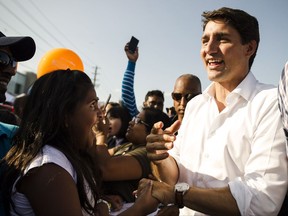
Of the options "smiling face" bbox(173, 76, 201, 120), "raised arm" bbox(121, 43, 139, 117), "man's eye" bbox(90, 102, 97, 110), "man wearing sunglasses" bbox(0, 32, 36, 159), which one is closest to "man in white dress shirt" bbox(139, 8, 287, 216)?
"man's eye" bbox(90, 102, 97, 110)

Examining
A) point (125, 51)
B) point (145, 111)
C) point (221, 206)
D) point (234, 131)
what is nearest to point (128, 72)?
point (125, 51)

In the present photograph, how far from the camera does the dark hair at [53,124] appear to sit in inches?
63.9

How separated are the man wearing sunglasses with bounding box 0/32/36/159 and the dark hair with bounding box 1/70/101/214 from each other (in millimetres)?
197

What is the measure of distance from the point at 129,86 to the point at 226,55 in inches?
99.2

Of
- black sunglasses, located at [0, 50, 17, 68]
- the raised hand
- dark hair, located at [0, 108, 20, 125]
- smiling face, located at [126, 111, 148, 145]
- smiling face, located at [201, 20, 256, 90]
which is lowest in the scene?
dark hair, located at [0, 108, 20, 125]

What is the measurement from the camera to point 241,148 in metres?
1.92

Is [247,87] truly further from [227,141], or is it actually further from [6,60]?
[6,60]

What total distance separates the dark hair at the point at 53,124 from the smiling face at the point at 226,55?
1.13 meters

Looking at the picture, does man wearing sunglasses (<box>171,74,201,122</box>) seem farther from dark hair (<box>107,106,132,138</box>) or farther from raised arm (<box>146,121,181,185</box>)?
raised arm (<box>146,121,181,185</box>)

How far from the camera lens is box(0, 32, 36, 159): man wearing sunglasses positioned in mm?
1916

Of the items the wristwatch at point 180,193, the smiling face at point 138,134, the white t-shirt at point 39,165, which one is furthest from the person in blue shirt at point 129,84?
the white t-shirt at point 39,165

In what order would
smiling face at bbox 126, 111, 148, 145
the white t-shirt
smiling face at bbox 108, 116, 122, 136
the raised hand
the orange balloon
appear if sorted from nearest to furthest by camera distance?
1. the white t-shirt
2. the raised hand
3. the orange balloon
4. smiling face at bbox 126, 111, 148, 145
5. smiling face at bbox 108, 116, 122, 136

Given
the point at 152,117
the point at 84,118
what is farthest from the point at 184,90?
the point at 84,118

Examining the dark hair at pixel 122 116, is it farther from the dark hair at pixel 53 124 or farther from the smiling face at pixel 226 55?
the dark hair at pixel 53 124
